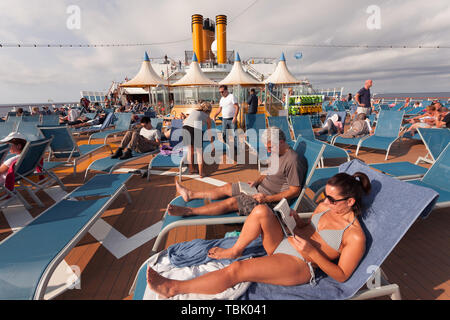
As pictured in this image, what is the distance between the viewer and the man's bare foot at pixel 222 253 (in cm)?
177

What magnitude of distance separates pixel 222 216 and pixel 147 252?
1.01 m

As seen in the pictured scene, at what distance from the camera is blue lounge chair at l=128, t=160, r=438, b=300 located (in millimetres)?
1354

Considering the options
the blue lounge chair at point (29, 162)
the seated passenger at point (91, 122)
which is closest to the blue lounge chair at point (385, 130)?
the blue lounge chair at point (29, 162)

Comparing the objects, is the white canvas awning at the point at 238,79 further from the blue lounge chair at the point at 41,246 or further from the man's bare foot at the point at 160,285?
the man's bare foot at the point at 160,285

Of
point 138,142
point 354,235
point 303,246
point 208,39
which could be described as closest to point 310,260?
point 303,246

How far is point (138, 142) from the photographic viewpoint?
467cm

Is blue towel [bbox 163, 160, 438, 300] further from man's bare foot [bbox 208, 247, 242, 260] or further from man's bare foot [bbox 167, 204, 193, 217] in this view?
man's bare foot [bbox 167, 204, 193, 217]

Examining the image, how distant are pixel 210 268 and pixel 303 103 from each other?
12649 millimetres

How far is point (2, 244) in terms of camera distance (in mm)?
1825

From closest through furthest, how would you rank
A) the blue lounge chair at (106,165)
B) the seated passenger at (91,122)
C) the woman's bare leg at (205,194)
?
the woman's bare leg at (205,194) < the blue lounge chair at (106,165) < the seated passenger at (91,122)

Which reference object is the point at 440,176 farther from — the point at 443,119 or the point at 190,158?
the point at 190,158

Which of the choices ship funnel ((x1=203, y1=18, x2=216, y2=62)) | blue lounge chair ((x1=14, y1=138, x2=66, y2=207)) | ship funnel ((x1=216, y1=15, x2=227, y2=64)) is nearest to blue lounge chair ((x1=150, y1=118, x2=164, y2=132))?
blue lounge chair ((x1=14, y1=138, x2=66, y2=207))

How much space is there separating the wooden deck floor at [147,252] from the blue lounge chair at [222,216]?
1.56 ft
